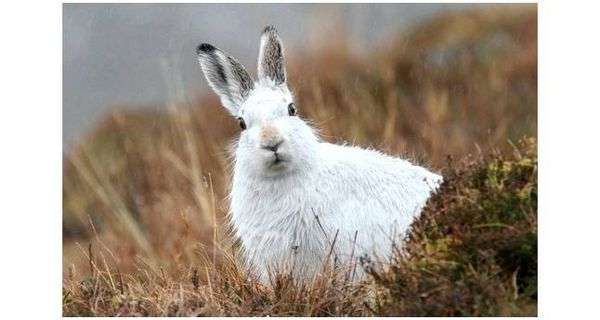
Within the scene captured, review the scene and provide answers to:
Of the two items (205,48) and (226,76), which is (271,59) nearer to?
(226,76)

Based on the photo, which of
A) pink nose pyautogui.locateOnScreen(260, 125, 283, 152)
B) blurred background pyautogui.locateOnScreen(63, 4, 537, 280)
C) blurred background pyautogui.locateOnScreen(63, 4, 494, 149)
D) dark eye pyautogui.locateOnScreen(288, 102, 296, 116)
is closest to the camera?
pink nose pyautogui.locateOnScreen(260, 125, 283, 152)

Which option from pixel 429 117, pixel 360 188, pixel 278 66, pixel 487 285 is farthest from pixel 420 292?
pixel 429 117

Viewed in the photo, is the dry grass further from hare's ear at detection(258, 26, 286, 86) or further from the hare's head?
hare's ear at detection(258, 26, 286, 86)

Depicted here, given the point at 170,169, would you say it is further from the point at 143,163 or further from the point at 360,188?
the point at 360,188

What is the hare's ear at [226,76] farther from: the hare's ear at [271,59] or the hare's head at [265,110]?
the hare's ear at [271,59]

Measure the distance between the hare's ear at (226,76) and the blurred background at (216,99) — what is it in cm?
77

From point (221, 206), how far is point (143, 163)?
317 cm

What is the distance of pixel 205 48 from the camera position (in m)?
7.72

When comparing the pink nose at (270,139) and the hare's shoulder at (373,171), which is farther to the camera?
the hare's shoulder at (373,171)

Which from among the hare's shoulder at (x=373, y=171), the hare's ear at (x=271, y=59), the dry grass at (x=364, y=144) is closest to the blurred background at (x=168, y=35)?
the dry grass at (x=364, y=144)

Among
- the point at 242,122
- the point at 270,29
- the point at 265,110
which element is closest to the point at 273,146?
the point at 265,110

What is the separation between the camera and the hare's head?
287 inches

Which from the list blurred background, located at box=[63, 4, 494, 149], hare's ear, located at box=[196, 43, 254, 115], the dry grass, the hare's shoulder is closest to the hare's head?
hare's ear, located at box=[196, 43, 254, 115]

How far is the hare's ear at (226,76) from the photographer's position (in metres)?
7.66
